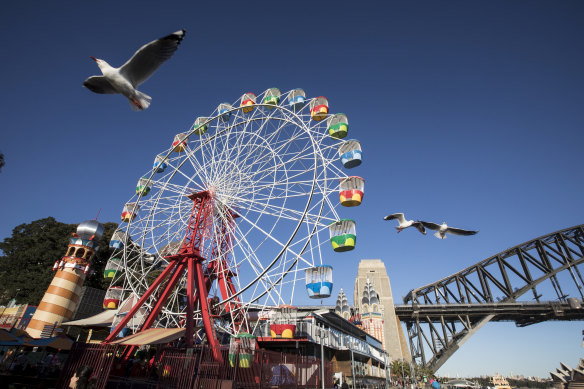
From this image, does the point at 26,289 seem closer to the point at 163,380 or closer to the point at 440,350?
the point at 163,380

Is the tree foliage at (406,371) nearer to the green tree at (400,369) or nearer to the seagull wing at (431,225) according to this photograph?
the green tree at (400,369)

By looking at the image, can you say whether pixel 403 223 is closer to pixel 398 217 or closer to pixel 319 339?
pixel 398 217

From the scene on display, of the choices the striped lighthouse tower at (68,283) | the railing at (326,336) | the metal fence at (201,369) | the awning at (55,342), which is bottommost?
the metal fence at (201,369)

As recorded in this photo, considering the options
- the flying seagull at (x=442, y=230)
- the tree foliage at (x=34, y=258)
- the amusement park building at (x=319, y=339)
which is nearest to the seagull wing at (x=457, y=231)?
the flying seagull at (x=442, y=230)

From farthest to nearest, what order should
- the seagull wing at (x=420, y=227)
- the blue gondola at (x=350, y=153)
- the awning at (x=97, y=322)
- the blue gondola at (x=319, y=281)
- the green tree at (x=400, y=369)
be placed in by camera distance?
1. the green tree at (x=400, y=369)
2. the awning at (x=97, y=322)
3. the blue gondola at (x=350, y=153)
4. the seagull wing at (x=420, y=227)
5. the blue gondola at (x=319, y=281)

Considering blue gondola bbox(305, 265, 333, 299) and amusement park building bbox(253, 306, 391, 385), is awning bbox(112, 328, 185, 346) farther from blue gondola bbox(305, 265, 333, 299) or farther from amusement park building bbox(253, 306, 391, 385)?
blue gondola bbox(305, 265, 333, 299)

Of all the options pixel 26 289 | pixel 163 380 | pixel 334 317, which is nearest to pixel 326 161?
pixel 163 380

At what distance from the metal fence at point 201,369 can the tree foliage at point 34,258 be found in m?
26.1

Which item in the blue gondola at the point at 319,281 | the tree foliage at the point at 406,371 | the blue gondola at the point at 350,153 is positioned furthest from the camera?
the tree foliage at the point at 406,371

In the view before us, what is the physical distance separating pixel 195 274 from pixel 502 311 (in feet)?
154

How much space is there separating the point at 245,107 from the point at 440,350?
4557cm

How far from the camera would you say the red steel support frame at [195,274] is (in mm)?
17000

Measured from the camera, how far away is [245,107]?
76.2 feet

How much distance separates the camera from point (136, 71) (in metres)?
10.1
